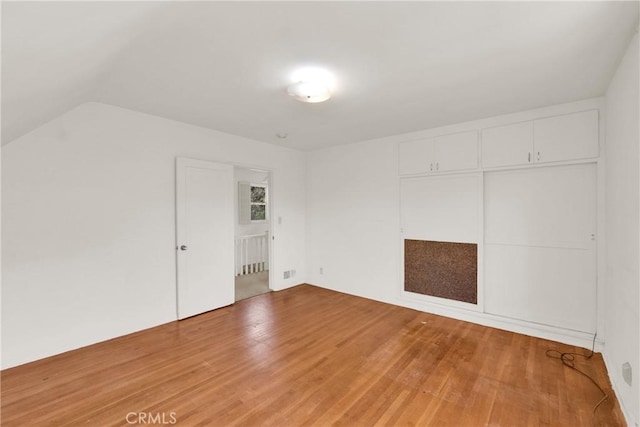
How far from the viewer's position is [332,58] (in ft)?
6.71

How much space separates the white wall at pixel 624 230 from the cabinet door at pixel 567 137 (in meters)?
0.20

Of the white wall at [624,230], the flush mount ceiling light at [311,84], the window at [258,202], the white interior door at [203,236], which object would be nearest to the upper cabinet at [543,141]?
the white wall at [624,230]

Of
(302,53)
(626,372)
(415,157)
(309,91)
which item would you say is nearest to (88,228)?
(309,91)

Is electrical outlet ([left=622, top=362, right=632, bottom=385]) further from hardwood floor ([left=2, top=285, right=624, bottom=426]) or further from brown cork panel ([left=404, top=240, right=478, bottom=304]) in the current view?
brown cork panel ([left=404, top=240, right=478, bottom=304])

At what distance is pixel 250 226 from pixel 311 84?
484 centimetres

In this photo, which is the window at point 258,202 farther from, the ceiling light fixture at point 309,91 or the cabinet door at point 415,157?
the ceiling light fixture at point 309,91

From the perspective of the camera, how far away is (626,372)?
187cm

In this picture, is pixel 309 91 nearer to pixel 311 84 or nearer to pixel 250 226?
pixel 311 84

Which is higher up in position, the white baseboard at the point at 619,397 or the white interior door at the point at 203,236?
the white interior door at the point at 203,236

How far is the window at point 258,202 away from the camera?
6740mm

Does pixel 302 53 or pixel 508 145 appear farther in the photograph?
pixel 508 145

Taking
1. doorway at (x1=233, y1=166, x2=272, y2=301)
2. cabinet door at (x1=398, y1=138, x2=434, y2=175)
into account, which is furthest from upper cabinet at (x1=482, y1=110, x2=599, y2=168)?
doorway at (x1=233, y1=166, x2=272, y2=301)

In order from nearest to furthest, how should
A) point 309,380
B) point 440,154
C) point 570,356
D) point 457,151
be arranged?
1. point 309,380
2. point 570,356
3. point 457,151
4. point 440,154

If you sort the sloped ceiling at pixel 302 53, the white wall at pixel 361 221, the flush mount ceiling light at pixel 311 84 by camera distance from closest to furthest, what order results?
the sloped ceiling at pixel 302 53 < the flush mount ceiling light at pixel 311 84 < the white wall at pixel 361 221
